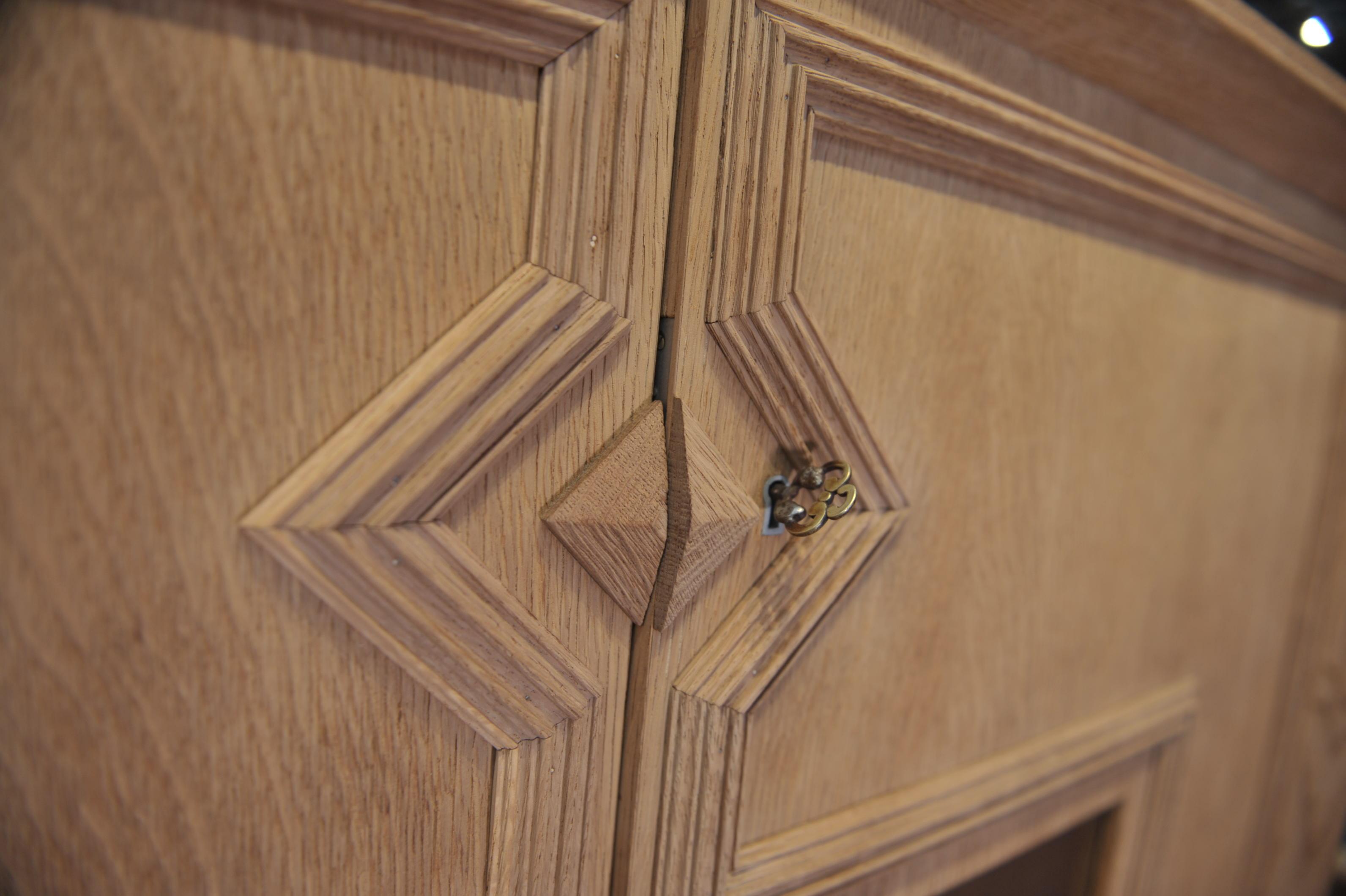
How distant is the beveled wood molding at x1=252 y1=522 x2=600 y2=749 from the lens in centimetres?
29

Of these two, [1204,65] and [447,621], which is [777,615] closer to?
[447,621]

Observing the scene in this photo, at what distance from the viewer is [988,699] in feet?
1.83

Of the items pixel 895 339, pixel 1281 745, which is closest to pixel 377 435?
pixel 895 339

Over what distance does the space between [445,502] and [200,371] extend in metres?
0.10

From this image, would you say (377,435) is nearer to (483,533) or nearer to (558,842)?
(483,533)

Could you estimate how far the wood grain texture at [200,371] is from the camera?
0.25 m

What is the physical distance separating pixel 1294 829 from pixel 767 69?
3.55 ft

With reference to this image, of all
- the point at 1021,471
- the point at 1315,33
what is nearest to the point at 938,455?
the point at 1021,471

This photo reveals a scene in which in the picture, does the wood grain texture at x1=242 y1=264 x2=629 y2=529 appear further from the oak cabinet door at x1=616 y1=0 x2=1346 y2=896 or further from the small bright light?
the small bright light

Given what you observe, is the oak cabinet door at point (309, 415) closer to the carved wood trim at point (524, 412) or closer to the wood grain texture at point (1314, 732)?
the carved wood trim at point (524, 412)

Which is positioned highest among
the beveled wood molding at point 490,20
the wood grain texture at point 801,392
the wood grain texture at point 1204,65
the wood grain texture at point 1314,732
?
the wood grain texture at point 1204,65

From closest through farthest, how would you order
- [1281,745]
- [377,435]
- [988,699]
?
[377,435] < [988,699] < [1281,745]

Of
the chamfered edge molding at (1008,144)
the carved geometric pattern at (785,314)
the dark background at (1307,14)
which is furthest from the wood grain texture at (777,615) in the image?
the dark background at (1307,14)

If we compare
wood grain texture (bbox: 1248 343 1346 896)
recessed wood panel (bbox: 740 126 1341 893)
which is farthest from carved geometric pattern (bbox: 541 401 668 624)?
wood grain texture (bbox: 1248 343 1346 896)
